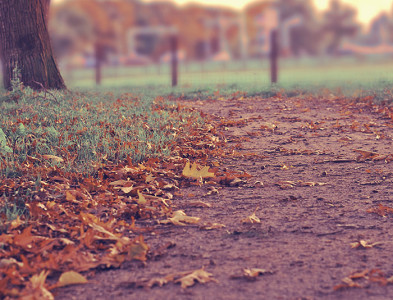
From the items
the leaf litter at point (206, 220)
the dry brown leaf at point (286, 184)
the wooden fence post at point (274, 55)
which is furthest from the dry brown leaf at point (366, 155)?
the wooden fence post at point (274, 55)

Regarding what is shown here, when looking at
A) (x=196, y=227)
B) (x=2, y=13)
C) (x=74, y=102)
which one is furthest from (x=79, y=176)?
(x=2, y=13)

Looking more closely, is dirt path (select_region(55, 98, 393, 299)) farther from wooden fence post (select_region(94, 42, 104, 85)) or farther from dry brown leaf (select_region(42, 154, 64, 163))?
wooden fence post (select_region(94, 42, 104, 85))

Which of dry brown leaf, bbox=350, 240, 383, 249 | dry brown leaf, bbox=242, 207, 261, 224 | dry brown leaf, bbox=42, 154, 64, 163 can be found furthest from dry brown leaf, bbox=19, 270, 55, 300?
dry brown leaf, bbox=42, 154, 64, 163

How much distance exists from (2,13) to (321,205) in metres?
7.72

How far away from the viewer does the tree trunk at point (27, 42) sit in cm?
941

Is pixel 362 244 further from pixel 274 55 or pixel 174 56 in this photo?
pixel 174 56

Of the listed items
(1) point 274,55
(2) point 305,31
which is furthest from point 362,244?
(2) point 305,31

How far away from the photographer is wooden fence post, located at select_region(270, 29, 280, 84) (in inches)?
597

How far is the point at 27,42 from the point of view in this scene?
9.55m

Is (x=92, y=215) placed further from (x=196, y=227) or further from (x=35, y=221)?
(x=196, y=227)

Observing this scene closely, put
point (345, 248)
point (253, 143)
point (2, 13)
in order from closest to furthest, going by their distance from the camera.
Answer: point (345, 248)
point (253, 143)
point (2, 13)

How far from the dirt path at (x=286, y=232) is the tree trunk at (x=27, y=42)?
4908 millimetres

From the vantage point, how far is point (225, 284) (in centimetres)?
273

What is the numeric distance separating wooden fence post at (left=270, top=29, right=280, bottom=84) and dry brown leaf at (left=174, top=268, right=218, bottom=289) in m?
13.0
